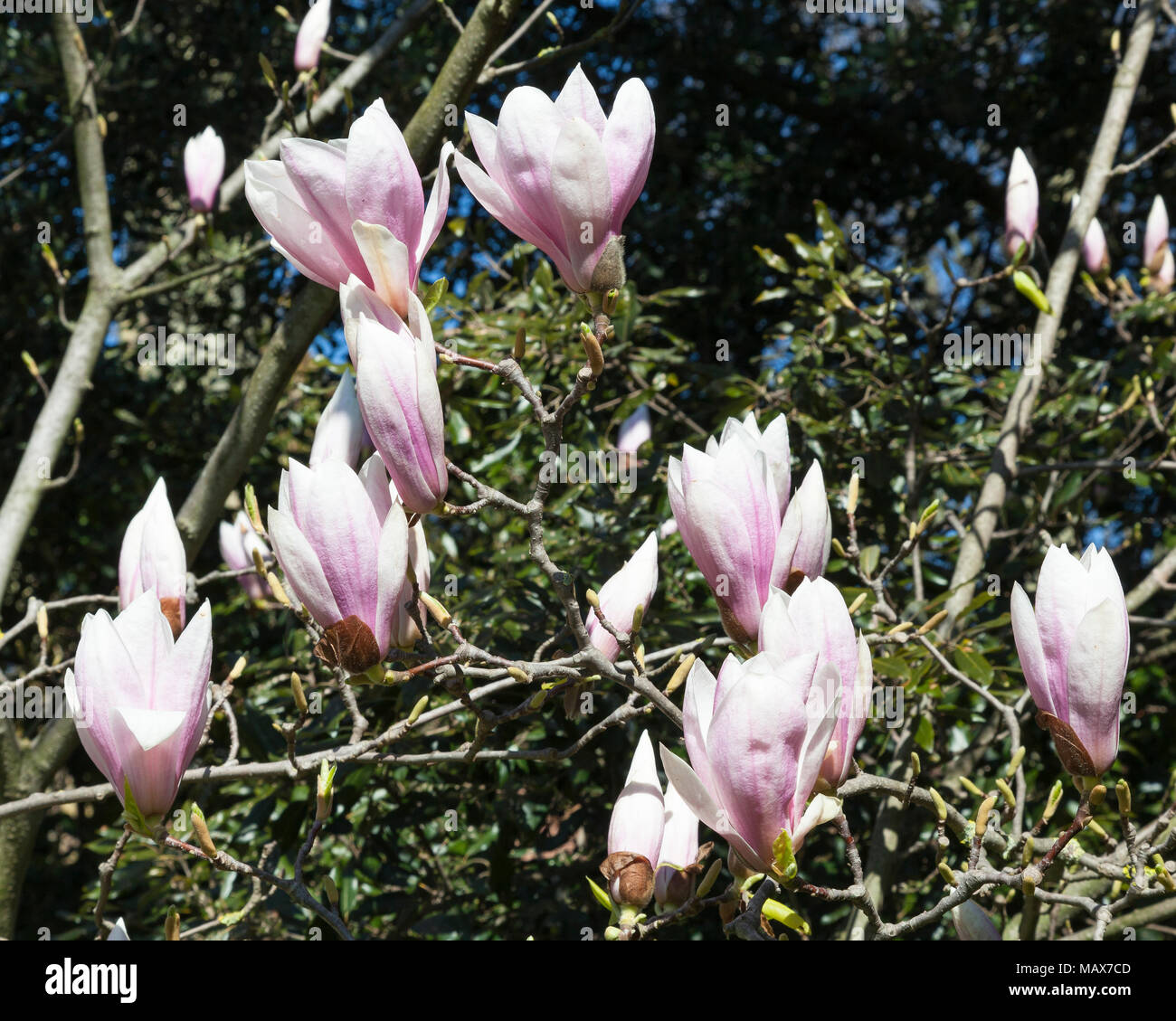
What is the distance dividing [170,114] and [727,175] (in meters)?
1.81

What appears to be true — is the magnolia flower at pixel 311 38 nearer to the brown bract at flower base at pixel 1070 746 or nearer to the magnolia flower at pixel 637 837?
the magnolia flower at pixel 637 837

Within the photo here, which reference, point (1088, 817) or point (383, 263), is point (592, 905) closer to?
point (1088, 817)

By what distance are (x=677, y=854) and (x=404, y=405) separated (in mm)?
417

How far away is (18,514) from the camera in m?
1.78

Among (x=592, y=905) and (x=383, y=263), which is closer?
(x=383, y=263)

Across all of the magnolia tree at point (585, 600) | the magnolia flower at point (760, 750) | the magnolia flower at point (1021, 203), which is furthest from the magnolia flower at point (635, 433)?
the magnolia flower at point (760, 750)

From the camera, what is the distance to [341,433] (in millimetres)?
855

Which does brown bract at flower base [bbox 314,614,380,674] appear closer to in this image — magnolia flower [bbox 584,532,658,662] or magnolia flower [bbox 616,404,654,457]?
magnolia flower [bbox 584,532,658,662]

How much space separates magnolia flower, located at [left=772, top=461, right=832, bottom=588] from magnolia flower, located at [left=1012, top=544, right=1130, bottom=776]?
154mm

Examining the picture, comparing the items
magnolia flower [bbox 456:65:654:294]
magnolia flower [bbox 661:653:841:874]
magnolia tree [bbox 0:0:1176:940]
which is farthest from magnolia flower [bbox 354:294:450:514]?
magnolia flower [bbox 661:653:841:874]

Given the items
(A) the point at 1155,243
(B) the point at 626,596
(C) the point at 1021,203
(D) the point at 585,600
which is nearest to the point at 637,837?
(B) the point at 626,596

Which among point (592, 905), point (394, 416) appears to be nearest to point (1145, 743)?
point (592, 905)

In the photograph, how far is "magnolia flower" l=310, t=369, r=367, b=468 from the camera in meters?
0.85
